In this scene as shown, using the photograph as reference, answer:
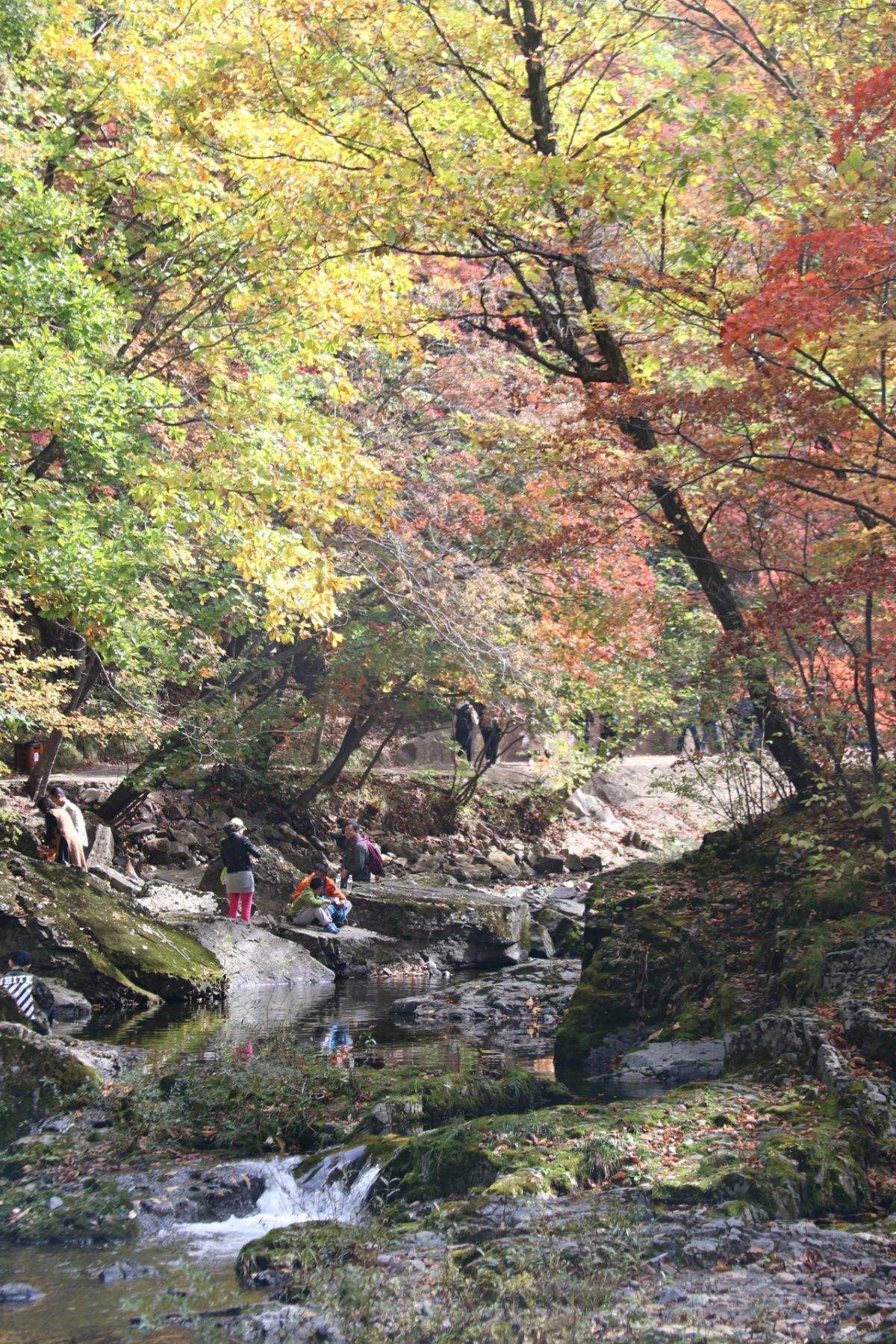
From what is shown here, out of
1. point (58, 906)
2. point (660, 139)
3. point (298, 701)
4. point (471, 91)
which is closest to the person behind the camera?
point (660, 139)

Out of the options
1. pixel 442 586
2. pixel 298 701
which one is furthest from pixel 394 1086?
pixel 298 701

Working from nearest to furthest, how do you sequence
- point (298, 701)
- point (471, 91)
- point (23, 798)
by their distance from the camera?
1. point (471, 91)
2. point (23, 798)
3. point (298, 701)

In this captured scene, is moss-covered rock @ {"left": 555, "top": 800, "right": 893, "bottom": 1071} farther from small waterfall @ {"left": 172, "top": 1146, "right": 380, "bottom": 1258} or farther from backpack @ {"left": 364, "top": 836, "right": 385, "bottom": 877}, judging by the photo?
backpack @ {"left": 364, "top": 836, "right": 385, "bottom": 877}

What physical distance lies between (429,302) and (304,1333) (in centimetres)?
1334

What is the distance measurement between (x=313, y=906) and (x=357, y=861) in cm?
309

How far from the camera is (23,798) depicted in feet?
57.1

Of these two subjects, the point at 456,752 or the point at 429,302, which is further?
the point at 456,752

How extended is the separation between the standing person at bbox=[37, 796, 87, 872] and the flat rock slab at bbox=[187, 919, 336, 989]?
195 centimetres

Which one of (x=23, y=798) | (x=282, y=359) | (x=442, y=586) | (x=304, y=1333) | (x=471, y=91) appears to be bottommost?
(x=304, y=1333)

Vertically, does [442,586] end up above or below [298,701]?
above

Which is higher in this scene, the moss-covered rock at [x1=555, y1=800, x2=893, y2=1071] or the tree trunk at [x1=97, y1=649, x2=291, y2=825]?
the tree trunk at [x1=97, y1=649, x2=291, y2=825]

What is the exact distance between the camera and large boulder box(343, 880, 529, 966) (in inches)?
687

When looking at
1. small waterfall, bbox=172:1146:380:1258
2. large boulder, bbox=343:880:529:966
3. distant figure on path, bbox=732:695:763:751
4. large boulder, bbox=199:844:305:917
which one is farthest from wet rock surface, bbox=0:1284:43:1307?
large boulder, bbox=199:844:305:917

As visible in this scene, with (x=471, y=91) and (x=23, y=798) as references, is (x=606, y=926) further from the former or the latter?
(x=23, y=798)
